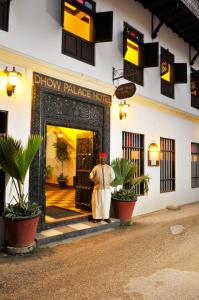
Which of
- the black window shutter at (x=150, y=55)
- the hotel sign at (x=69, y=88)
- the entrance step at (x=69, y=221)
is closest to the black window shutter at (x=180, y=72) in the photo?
the black window shutter at (x=150, y=55)

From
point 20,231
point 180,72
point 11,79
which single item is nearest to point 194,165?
point 180,72

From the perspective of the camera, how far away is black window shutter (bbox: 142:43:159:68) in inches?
361

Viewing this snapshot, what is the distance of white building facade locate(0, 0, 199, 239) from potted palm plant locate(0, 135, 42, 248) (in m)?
0.60

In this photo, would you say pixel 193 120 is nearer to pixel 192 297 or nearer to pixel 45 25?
pixel 45 25

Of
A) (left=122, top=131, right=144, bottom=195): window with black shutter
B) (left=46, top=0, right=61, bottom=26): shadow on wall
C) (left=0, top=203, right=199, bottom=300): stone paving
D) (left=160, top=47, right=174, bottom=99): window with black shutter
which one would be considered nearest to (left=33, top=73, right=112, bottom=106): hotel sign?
(left=122, top=131, right=144, bottom=195): window with black shutter

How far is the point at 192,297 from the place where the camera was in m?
3.49

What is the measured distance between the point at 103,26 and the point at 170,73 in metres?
4.90

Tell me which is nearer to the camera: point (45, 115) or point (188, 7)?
point (45, 115)

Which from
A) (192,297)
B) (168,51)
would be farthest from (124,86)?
(192,297)

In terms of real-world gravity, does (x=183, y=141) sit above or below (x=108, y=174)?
above

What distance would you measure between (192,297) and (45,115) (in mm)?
4762

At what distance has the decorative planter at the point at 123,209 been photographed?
24.0 feet

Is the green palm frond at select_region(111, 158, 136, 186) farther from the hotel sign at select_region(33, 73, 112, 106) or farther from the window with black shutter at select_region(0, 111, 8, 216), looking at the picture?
the window with black shutter at select_region(0, 111, 8, 216)

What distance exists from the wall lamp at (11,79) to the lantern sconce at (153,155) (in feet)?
18.1
